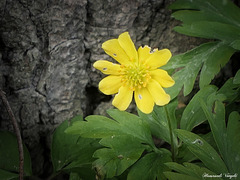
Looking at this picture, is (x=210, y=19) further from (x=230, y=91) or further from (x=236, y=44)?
(x=230, y=91)

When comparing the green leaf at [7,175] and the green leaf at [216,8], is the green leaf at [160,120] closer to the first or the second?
the green leaf at [216,8]

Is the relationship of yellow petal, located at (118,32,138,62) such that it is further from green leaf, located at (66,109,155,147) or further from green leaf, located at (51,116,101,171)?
green leaf, located at (51,116,101,171)

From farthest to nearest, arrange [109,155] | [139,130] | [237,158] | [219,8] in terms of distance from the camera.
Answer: [219,8] < [139,130] < [109,155] < [237,158]

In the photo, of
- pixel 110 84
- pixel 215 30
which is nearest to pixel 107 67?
pixel 110 84

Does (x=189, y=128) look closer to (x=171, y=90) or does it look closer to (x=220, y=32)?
(x=171, y=90)

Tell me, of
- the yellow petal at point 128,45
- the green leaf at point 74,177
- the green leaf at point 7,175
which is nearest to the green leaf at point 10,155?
the green leaf at point 7,175

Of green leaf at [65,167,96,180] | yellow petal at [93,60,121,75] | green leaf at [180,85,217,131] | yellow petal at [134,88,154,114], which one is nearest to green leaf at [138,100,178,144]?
green leaf at [180,85,217,131]

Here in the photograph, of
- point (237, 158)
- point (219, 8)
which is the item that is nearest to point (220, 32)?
point (219, 8)
